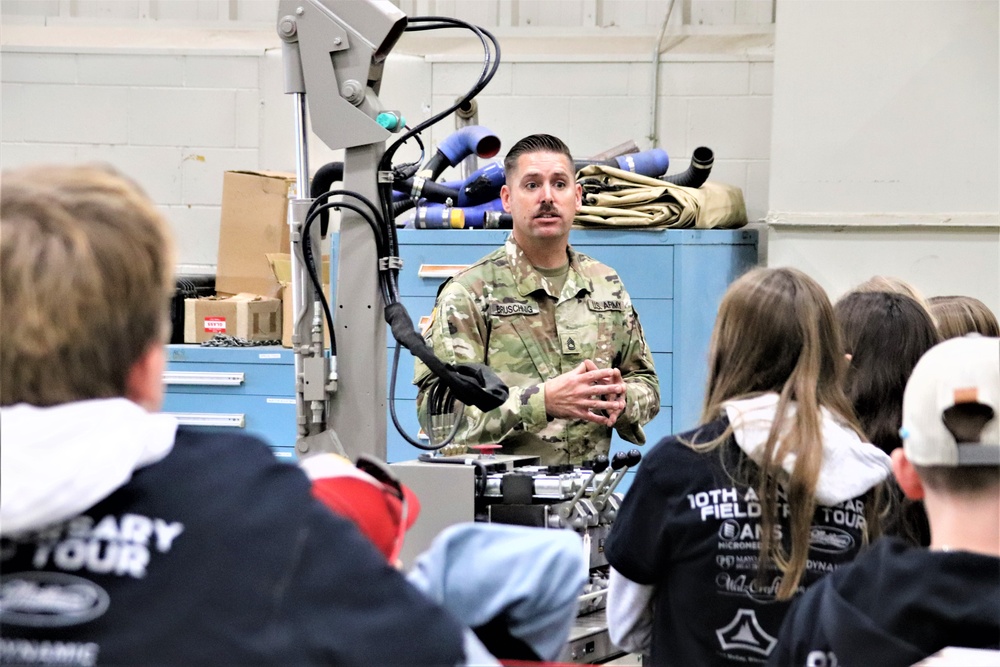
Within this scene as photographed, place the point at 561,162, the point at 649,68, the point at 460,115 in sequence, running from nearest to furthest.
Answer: the point at 561,162 < the point at 460,115 < the point at 649,68

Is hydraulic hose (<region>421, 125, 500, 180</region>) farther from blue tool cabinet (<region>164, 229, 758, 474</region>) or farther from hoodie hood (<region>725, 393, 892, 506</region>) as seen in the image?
hoodie hood (<region>725, 393, 892, 506</region>)

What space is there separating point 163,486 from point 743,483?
899 mm

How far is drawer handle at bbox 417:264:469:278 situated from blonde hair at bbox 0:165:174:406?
309 centimetres

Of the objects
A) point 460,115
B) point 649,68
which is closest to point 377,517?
point 460,115

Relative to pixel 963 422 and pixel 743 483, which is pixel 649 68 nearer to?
pixel 743 483

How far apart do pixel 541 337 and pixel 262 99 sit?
2748mm

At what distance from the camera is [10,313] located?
780 mm

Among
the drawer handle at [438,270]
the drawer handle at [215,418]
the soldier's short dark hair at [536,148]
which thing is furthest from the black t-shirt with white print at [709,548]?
the drawer handle at [215,418]

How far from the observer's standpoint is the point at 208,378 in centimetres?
409

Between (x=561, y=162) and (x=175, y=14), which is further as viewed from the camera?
(x=175, y=14)

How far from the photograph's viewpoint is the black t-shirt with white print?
4.78ft

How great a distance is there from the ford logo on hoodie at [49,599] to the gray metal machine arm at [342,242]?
1274 mm

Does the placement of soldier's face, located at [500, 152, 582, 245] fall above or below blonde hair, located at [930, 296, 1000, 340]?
above

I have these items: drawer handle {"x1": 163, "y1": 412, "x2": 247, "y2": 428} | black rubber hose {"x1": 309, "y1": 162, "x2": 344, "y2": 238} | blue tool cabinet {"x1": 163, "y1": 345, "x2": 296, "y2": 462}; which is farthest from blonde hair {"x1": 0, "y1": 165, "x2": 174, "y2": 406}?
drawer handle {"x1": 163, "y1": 412, "x2": 247, "y2": 428}
